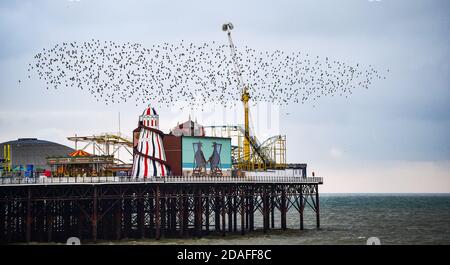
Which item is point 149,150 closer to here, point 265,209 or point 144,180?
point 144,180

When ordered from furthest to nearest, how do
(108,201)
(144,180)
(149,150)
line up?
1. (108,201)
2. (149,150)
3. (144,180)

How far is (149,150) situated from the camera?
78.8 m

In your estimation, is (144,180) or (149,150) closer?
(144,180)

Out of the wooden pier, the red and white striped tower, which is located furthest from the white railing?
the red and white striped tower

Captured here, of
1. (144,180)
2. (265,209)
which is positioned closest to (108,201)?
(144,180)

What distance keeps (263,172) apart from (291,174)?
3820 mm

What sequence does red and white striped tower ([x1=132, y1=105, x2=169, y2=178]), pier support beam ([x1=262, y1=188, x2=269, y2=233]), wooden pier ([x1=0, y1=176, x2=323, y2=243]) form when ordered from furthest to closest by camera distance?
1. pier support beam ([x1=262, y1=188, x2=269, y2=233])
2. red and white striped tower ([x1=132, y1=105, x2=169, y2=178])
3. wooden pier ([x1=0, y1=176, x2=323, y2=243])

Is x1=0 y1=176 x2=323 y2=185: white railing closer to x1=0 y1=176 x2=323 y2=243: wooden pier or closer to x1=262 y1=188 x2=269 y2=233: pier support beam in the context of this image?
x1=0 y1=176 x2=323 y2=243: wooden pier

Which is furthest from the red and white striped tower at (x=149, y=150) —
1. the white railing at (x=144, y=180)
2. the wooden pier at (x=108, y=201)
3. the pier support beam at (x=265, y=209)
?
the pier support beam at (x=265, y=209)

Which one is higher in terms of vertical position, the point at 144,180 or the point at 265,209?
the point at 144,180

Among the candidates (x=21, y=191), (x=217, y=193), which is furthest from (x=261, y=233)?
(x=21, y=191)

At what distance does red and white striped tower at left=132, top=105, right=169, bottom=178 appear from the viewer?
256 feet

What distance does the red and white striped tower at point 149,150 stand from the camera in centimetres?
7800
